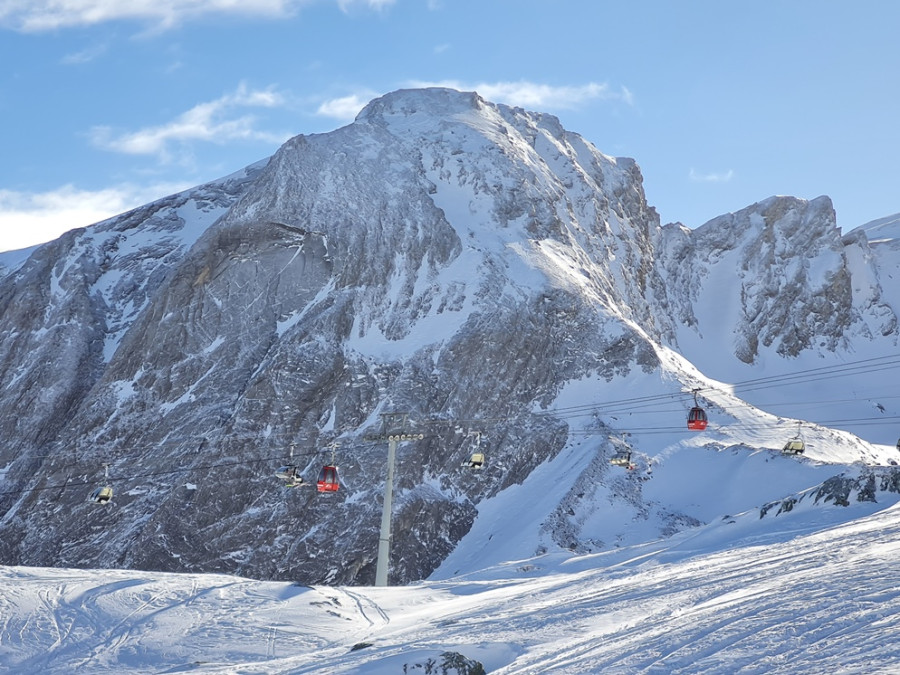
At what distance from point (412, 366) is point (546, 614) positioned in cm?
4644

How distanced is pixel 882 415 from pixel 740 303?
21.8 m

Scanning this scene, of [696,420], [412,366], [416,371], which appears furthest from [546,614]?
[412,366]

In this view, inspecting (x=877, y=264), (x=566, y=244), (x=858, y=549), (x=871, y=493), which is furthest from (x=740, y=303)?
(x=858, y=549)

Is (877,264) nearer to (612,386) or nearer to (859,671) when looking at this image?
(612,386)

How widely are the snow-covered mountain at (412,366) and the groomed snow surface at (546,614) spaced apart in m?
8.48

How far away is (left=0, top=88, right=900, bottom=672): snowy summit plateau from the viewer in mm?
59812

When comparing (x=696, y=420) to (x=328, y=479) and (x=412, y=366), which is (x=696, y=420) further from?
(x=412, y=366)

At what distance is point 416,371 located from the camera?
70188 mm

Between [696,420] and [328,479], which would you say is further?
[328,479]

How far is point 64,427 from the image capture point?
75.3 metres

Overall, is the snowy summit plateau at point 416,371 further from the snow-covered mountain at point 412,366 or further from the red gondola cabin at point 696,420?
the red gondola cabin at point 696,420

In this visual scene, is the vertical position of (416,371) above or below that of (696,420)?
above

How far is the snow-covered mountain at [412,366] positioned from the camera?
60.5m

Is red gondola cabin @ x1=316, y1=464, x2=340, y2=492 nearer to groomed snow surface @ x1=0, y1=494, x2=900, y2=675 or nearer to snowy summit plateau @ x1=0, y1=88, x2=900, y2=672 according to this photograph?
snowy summit plateau @ x1=0, y1=88, x2=900, y2=672
